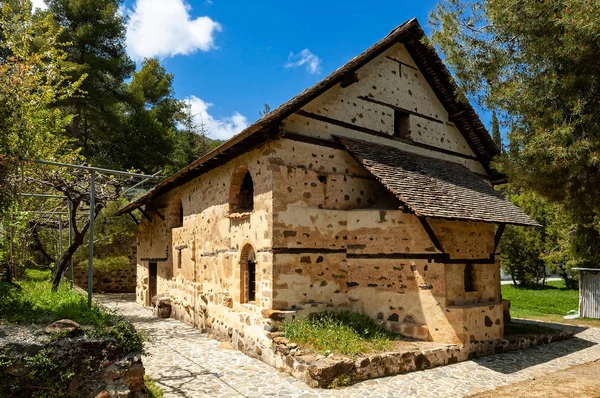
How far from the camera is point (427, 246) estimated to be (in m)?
8.09

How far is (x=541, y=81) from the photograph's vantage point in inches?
228

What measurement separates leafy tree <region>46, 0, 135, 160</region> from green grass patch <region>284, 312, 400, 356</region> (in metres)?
18.4

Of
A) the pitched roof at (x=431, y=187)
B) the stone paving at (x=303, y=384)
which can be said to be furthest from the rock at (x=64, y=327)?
the pitched roof at (x=431, y=187)

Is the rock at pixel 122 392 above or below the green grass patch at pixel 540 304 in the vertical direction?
above

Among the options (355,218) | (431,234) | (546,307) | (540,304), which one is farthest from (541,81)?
(540,304)

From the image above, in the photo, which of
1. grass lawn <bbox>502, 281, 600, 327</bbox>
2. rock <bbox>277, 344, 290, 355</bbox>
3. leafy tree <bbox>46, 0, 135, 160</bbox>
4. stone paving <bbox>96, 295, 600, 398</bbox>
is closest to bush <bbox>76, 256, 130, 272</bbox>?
leafy tree <bbox>46, 0, 135, 160</bbox>

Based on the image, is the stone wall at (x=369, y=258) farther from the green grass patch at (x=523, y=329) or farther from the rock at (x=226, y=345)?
the rock at (x=226, y=345)

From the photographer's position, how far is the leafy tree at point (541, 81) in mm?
5234

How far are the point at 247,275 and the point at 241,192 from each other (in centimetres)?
225

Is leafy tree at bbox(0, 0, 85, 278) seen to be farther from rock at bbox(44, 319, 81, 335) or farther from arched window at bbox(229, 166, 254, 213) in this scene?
arched window at bbox(229, 166, 254, 213)

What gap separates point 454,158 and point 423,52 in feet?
10.1

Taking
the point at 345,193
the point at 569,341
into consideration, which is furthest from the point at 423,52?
the point at 569,341

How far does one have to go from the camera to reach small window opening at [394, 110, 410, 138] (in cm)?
1090

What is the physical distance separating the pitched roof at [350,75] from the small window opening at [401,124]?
4.64 feet
